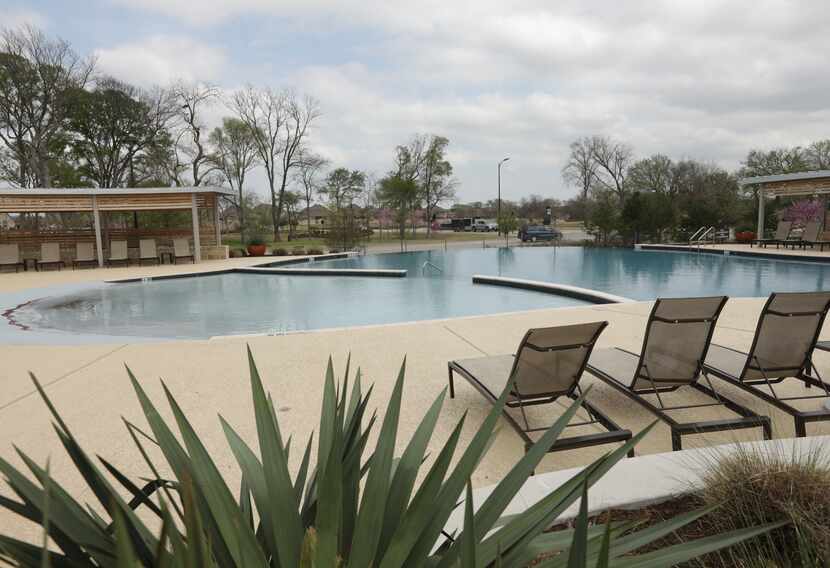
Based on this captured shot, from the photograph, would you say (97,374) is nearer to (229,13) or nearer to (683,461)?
(683,461)

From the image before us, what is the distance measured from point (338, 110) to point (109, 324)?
98.5 ft

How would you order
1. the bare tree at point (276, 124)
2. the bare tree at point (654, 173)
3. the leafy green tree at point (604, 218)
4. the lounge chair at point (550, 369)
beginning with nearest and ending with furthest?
the lounge chair at point (550, 369) → the leafy green tree at point (604, 218) → the bare tree at point (276, 124) → the bare tree at point (654, 173)

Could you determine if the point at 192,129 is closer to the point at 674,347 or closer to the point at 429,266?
the point at 429,266

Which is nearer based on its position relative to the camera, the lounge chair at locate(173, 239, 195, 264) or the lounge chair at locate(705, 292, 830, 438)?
the lounge chair at locate(705, 292, 830, 438)

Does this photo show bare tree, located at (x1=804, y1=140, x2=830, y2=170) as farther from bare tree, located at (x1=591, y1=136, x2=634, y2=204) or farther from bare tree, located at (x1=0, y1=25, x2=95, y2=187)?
bare tree, located at (x1=0, y1=25, x2=95, y2=187)

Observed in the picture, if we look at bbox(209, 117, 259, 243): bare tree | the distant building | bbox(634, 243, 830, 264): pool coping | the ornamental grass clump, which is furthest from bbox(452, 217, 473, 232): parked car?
the ornamental grass clump

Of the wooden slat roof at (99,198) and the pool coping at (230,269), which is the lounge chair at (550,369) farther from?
the wooden slat roof at (99,198)

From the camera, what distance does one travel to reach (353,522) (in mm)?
1235

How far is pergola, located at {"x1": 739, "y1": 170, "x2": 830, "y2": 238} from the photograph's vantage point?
63.7ft

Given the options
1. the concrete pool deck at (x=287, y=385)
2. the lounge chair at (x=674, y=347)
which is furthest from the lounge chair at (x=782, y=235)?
the lounge chair at (x=674, y=347)

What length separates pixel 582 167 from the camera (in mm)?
43750

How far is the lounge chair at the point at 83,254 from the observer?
18.0 metres

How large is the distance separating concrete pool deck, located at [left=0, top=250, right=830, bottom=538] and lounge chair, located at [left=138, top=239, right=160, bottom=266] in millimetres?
→ 12990

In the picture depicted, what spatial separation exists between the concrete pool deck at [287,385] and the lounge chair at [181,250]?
13.1 meters
